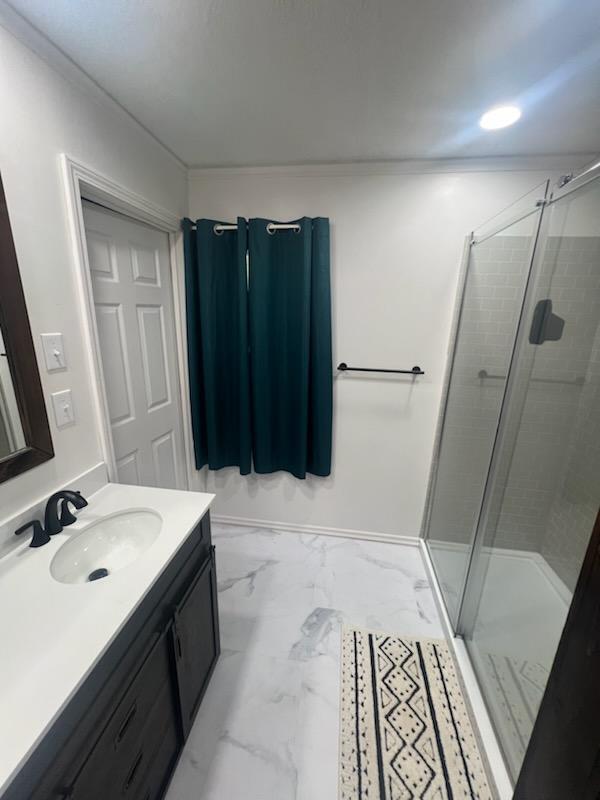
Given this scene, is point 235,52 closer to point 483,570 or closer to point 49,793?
point 49,793

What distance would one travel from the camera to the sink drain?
3.45ft

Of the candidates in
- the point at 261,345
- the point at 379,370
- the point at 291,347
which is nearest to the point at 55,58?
the point at 261,345

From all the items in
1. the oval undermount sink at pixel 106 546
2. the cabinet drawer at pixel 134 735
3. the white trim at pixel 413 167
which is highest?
the white trim at pixel 413 167

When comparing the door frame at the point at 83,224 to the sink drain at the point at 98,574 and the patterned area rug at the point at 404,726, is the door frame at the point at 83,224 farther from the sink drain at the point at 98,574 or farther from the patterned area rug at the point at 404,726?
the patterned area rug at the point at 404,726

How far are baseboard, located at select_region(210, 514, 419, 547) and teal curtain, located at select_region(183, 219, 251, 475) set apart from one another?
466mm

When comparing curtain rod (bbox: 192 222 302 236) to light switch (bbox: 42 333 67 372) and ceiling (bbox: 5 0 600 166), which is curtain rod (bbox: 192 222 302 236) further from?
light switch (bbox: 42 333 67 372)

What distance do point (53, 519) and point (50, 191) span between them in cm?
108

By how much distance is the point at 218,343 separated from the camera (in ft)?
6.53

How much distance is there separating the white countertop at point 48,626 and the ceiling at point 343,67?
1518 mm

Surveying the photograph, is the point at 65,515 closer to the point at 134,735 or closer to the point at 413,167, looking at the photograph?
the point at 134,735

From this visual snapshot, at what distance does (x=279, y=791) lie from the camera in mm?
1063

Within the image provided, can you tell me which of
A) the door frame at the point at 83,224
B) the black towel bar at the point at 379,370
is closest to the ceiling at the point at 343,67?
the door frame at the point at 83,224

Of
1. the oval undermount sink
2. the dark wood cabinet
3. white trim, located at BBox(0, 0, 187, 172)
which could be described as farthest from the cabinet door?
white trim, located at BBox(0, 0, 187, 172)

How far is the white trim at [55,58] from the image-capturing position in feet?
3.01
